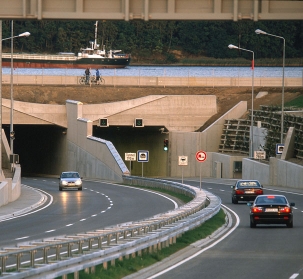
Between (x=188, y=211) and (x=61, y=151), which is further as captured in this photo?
(x=61, y=151)

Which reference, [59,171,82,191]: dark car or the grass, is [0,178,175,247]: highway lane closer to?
[59,171,82,191]: dark car

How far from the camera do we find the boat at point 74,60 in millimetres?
126125

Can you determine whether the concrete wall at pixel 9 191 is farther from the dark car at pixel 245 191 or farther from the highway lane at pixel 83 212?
the dark car at pixel 245 191

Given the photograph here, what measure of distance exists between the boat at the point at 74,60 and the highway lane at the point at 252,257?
316 ft

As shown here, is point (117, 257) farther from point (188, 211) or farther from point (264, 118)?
point (264, 118)

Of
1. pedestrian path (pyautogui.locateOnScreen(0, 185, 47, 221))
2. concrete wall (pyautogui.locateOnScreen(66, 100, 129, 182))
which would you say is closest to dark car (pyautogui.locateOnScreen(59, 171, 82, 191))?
pedestrian path (pyautogui.locateOnScreen(0, 185, 47, 221))

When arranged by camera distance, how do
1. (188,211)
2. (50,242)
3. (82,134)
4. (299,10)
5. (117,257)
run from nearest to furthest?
(50,242)
(117,257)
(299,10)
(188,211)
(82,134)

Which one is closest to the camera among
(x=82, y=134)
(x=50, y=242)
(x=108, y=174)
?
(x=50, y=242)

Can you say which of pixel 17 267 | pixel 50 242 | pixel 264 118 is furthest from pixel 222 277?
pixel 264 118

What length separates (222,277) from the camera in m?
18.7

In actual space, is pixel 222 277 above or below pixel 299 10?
→ below

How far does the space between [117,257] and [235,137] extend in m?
60.3

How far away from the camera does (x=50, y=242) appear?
1703 centimetres

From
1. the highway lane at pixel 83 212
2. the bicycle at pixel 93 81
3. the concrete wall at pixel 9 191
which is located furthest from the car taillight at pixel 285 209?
the bicycle at pixel 93 81
